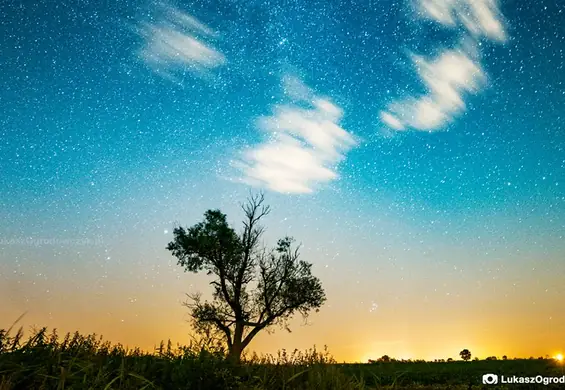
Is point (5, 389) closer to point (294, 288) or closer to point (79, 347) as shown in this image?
point (79, 347)

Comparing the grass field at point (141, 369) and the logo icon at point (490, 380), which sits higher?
the grass field at point (141, 369)

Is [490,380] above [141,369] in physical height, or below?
below

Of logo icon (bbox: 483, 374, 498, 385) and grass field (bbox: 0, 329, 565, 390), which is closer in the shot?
grass field (bbox: 0, 329, 565, 390)

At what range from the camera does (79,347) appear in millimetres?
5453

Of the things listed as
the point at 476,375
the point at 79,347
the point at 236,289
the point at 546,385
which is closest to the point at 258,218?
the point at 236,289

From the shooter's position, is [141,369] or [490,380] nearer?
[141,369]

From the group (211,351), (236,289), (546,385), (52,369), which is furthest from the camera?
(236,289)

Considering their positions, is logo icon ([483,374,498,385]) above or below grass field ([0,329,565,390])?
below

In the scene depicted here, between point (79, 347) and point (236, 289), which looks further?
point (236, 289)

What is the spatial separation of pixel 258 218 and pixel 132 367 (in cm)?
3486

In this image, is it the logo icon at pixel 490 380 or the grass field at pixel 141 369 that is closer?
the grass field at pixel 141 369

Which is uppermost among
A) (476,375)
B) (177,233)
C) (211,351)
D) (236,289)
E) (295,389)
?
(177,233)

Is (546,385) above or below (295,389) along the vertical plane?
below

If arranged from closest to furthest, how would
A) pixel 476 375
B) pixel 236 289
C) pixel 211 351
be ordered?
pixel 211 351 < pixel 476 375 < pixel 236 289
